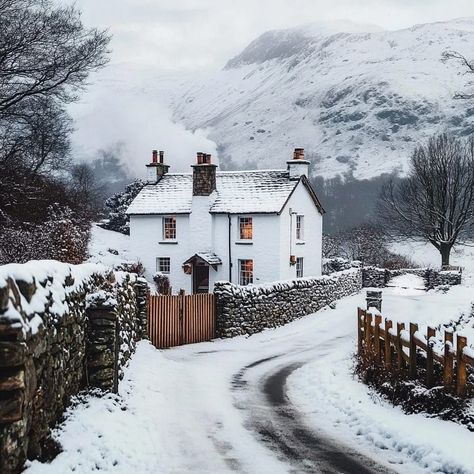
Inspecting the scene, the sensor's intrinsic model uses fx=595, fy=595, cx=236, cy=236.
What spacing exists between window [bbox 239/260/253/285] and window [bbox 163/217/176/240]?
4957 mm

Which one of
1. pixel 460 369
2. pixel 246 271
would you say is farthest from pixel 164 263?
pixel 460 369

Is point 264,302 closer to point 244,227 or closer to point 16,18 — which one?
point 244,227

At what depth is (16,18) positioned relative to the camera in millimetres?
16031

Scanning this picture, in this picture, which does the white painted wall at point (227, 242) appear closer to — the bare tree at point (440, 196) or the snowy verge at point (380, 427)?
the bare tree at point (440, 196)

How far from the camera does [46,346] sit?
704 cm

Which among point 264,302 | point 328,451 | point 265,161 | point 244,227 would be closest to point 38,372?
point 328,451

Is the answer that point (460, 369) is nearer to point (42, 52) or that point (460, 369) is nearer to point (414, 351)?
point (414, 351)

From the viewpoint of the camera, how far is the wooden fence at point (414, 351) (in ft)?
31.3

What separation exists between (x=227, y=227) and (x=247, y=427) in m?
26.0

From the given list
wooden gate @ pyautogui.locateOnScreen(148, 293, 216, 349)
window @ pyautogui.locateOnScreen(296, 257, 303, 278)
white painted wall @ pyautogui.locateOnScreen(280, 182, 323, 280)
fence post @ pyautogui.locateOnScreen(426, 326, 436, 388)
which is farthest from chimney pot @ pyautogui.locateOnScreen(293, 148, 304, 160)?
fence post @ pyautogui.locateOnScreen(426, 326, 436, 388)

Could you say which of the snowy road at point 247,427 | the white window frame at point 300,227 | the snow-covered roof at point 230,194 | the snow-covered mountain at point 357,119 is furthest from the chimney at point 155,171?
the snow-covered mountain at point 357,119

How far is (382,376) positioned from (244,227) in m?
24.1

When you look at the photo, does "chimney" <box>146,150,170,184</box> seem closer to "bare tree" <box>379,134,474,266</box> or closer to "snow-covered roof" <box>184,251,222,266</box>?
"snow-covered roof" <box>184,251,222,266</box>

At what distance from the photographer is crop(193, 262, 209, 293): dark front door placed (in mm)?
36625
